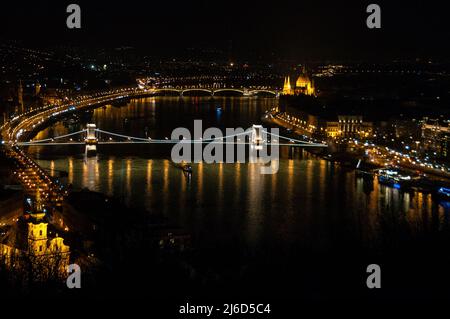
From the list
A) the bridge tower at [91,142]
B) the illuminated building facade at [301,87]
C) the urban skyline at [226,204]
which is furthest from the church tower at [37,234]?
the illuminated building facade at [301,87]

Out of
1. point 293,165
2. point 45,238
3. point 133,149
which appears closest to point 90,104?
point 133,149

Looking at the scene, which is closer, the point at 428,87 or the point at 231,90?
the point at 428,87

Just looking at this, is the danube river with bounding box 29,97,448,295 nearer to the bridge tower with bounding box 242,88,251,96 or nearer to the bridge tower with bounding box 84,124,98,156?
the bridge tower with bounding box 84,124,98,156

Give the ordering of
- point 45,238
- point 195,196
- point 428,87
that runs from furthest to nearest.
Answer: point 428,87, point 195,196, point 45,238

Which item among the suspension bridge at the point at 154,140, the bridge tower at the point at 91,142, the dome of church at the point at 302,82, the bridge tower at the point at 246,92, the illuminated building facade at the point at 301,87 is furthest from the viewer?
the bridge tower at the point at 246,92

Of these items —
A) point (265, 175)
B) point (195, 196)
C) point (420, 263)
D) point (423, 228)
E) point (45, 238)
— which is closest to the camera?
point (420, 263)

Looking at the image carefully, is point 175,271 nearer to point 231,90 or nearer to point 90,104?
point 90,104

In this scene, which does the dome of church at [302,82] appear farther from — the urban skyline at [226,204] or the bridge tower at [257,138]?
the bridge tower at [257,138]

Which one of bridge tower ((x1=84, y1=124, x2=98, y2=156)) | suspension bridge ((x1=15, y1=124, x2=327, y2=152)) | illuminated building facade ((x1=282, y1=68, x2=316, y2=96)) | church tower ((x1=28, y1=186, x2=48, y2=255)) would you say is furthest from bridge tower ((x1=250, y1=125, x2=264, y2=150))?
illuminated building facade ((x1=282, y1=68, x2=316, y2=96))
